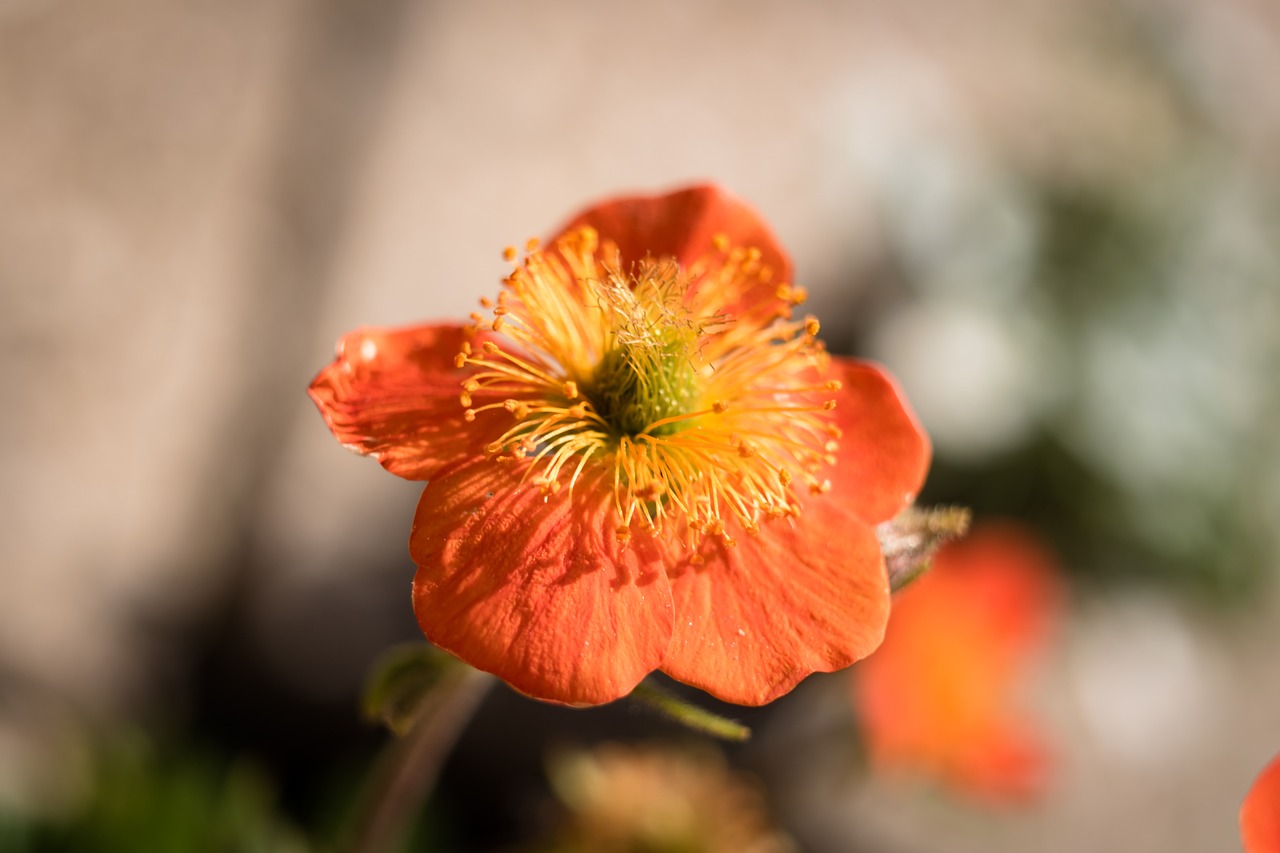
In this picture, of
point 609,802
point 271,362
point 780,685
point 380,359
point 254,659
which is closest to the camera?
point 780,685

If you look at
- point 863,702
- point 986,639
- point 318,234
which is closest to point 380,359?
point 863,702

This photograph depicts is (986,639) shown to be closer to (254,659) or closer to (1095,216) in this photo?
(1095,216)

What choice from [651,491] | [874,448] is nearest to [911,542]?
[874,448]

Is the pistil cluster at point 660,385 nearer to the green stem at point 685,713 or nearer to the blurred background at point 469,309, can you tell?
the green stem at point 685,713

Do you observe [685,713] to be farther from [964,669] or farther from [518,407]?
[964,669]

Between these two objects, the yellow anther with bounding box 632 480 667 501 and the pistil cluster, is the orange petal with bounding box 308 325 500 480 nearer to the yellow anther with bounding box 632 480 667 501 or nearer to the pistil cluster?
the pistil cluster

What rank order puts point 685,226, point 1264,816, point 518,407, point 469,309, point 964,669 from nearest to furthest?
point 1264,816 → point 518,407 → point 685,226 → point 964,669 → point 469,309

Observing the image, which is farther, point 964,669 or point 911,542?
point 964,669
